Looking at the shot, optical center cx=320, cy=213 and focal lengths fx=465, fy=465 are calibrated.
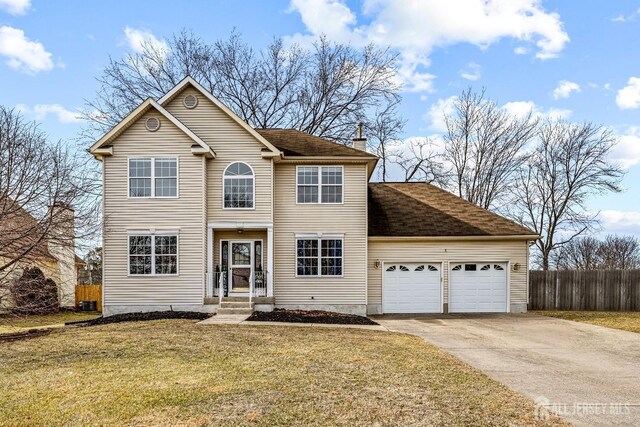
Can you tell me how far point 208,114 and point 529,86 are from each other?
12.7 metres

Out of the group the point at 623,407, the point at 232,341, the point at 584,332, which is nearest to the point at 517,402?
the point at 623,407

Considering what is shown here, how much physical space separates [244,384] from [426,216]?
13.7m

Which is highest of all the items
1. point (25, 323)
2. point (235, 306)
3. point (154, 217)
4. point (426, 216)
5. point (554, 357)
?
point (426, 216)

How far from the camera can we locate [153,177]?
635 inches

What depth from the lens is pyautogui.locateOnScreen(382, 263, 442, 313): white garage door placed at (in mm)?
17828

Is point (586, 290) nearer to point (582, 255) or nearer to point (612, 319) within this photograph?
point (612, 319)

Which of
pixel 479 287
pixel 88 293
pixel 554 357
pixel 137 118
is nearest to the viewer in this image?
pixel 554 357

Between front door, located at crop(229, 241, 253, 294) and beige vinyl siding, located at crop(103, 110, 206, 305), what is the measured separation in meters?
1.47

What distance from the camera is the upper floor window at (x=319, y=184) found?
17.4 metres

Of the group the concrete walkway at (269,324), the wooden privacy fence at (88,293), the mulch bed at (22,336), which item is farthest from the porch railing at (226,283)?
the wooden privacy fence at (88,293)

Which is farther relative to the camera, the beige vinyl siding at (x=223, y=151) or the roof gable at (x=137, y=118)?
the beige vinyl siding at (x=223, y=151)

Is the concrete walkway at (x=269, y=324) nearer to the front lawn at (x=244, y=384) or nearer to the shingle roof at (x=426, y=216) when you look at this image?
the front lawn at (x=244, y=384)

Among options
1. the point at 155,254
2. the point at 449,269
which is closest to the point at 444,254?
the point at 449,269

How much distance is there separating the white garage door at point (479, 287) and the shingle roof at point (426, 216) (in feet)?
4.49
